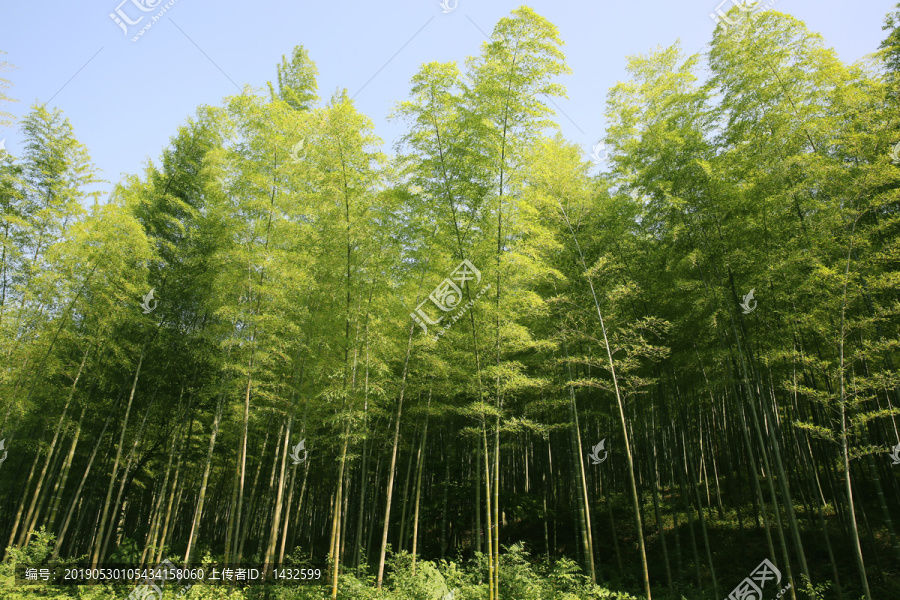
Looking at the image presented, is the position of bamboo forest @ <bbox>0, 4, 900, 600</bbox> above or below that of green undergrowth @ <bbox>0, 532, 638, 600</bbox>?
above

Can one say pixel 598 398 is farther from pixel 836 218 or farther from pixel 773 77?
pixel 773 77

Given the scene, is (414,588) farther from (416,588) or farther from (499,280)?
(499,280)

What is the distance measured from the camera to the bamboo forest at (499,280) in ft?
18.5

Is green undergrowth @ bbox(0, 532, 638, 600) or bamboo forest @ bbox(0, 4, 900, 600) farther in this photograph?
bamboo forest @ bbox(0, 4, 900, 600)

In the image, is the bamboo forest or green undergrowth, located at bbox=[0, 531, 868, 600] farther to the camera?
the bamboo forest

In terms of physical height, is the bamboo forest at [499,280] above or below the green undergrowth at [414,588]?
above

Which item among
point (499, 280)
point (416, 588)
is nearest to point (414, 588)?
point (416, 588)

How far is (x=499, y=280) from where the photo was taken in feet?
19.3

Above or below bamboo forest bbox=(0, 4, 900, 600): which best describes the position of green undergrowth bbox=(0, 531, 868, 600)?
below

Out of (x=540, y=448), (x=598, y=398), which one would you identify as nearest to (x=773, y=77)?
(x=598, y=398)

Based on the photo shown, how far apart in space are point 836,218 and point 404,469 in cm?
1252

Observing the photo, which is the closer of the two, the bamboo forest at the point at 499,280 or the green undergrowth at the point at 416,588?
the green undergrowth at the point at 416,588

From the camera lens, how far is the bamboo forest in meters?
5.63

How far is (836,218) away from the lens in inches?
209
